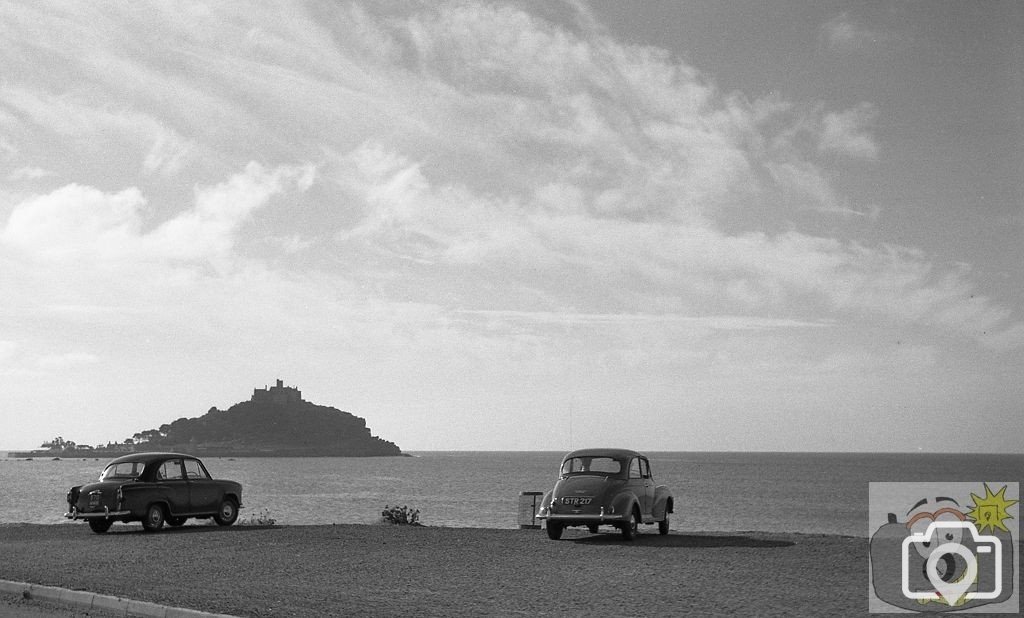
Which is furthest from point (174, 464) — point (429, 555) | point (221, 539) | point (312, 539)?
point (429, 555)

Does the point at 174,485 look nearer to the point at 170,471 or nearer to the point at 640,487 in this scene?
the point at 170,471

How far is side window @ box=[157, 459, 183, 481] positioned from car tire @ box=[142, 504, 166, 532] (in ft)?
2.57

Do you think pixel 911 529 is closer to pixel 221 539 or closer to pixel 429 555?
pixel 429 555

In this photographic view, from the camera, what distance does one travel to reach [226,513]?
25.5m

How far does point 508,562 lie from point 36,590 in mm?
7234

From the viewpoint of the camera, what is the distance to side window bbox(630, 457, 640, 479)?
20.9 meters

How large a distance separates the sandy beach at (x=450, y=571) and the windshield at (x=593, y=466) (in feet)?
4.80

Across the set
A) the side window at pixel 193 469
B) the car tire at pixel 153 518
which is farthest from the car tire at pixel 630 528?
the side window at pixel 193 469

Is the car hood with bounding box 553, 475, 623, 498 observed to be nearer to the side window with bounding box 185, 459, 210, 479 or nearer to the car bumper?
the car bumper

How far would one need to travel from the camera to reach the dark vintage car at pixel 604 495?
19.8 meters

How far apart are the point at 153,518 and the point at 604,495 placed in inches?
452

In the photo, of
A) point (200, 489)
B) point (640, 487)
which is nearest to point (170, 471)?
point (200, 489)

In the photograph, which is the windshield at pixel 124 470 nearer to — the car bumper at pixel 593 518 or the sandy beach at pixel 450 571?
the sandy beach at pixel 450 571

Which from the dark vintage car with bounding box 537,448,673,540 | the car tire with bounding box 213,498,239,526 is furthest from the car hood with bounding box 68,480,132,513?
the dark vintage car with bounding box 537,448,673,540
